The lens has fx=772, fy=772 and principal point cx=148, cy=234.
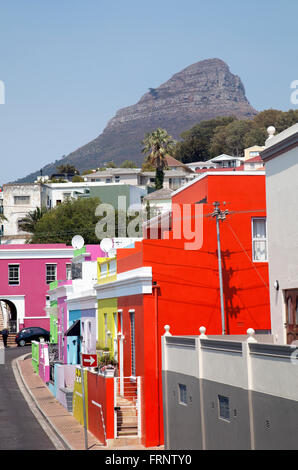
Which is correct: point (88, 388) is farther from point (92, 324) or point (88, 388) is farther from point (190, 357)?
point (190, 357)

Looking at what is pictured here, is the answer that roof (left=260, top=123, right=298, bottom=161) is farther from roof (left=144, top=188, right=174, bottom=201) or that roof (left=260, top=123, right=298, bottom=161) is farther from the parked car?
roof (left=144, top=188, right=174, bottom=201)

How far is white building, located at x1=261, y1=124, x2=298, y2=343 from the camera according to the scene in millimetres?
18875

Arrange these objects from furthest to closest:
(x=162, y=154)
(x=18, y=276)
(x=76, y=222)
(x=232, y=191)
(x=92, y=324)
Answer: (x=162, y=154) < (x=76, y=222) < (x=18, y=276) < (x=92, y=324) < (x=232, y=191)

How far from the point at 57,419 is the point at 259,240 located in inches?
440

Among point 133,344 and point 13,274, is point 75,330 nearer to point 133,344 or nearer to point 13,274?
point 133,344

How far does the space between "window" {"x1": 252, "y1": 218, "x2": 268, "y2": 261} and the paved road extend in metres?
9.20

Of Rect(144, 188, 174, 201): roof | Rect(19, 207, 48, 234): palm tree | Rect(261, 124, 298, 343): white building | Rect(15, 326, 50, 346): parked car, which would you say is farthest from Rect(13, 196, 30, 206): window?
Rect(261, 124, 298, 343): white building

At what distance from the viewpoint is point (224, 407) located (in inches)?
713

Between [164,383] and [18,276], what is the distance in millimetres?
44047

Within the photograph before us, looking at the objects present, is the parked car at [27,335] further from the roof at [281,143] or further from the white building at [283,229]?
the roof at [281,143]

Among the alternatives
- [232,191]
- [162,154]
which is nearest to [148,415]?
[232,191]

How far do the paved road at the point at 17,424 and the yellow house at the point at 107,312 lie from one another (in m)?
Answer: 3.94

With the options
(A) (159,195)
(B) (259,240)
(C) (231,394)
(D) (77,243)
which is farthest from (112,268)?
(A) (159,195)

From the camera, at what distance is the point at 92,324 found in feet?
105
